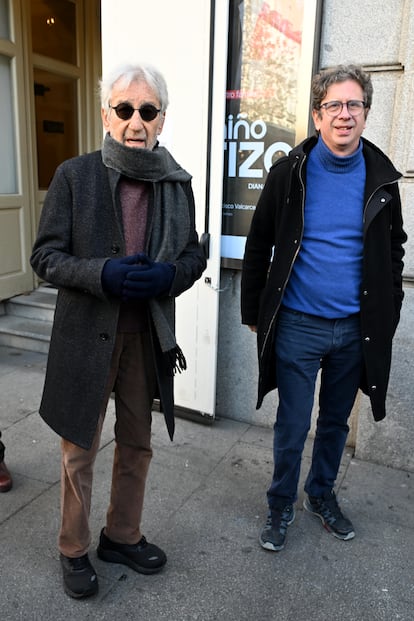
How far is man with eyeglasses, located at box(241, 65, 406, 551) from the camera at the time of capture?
234 centimetres

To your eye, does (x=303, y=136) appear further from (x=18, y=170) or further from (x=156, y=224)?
(x=18, y=170)

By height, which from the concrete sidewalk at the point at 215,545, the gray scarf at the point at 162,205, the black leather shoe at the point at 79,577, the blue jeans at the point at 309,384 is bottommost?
the concrete sidewalk at the point at 215,545

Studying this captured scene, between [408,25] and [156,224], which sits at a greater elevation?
[408,25]

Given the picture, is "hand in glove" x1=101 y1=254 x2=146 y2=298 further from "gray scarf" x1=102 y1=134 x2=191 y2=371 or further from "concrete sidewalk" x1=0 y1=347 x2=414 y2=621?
"concrete sidewalk" x1=0 y1=347 x2=414 y2=621

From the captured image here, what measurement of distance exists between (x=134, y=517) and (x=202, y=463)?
1014 mm

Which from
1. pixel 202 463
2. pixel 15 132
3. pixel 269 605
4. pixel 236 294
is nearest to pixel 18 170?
pixel 15 132

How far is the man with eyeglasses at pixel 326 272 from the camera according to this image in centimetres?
234

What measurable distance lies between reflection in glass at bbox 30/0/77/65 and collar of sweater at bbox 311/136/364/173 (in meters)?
4.40

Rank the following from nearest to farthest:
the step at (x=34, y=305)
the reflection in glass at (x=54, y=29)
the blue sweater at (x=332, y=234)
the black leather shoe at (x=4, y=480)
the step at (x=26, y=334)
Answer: the blue sweater at (x=332, y=234) → the black leather shoe at (x=4, y=480) → the step at (x=26, y=334) → the step at (x=34, y=305) → the reflection in glass at (x=54, y=29)

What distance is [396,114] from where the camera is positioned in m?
3.09

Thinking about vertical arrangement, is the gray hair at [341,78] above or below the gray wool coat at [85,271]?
above

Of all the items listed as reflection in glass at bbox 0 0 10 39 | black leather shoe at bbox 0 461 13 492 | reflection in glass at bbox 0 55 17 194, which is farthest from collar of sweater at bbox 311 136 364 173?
reflection in glass at bbox 0 0 10 39

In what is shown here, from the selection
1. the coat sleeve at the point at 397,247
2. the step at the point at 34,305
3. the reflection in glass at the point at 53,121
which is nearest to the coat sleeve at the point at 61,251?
the coat sleeve at the point at 397,247

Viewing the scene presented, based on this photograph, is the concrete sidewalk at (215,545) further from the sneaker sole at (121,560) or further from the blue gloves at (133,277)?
the blue gloves at (133,277)
